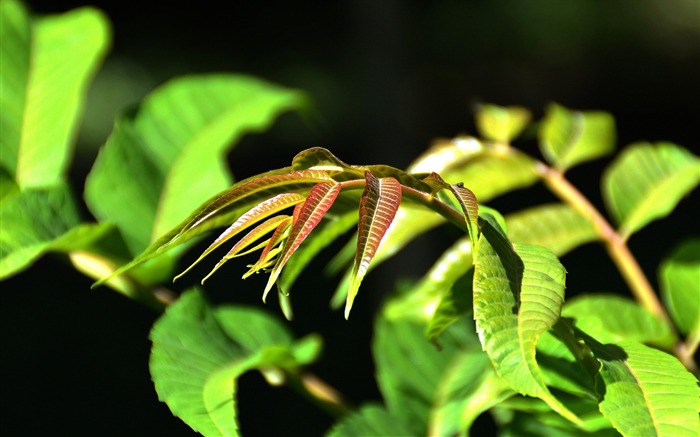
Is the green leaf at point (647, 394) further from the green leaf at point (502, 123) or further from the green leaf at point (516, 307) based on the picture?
the green leaf at point (502, 123)

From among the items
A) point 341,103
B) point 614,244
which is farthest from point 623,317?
point 341,103

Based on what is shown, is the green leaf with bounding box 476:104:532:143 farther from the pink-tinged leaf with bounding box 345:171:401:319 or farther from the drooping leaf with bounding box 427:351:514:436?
the pink-tinged leaf with bounding box 345:171:401:319

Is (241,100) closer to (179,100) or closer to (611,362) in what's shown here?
(179,100)

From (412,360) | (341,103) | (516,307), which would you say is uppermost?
(516,307)

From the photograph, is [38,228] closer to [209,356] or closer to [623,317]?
[209,356]

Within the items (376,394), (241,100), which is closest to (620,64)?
(376,394)

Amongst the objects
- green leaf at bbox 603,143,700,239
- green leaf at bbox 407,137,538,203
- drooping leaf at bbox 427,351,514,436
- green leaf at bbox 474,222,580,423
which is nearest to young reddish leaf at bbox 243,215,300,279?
green leaf at bbox 474,222,580,423
